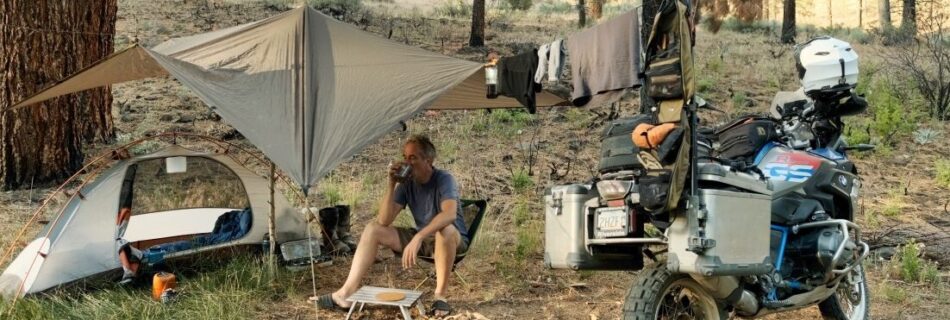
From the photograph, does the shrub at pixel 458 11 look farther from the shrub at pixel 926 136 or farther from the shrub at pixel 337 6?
the shrub at pixel 926 136

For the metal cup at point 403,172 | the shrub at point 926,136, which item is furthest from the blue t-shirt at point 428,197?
the shrub at point 926,136

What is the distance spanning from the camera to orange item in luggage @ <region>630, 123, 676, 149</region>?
364 cm

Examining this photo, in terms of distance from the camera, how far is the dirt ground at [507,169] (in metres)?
5.67

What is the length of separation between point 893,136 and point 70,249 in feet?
32.1

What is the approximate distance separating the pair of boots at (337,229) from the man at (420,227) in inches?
43.4

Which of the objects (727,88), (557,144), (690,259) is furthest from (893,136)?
(690,259)

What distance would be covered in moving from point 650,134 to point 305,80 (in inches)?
76.5

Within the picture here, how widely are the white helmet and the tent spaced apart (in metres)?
3.65

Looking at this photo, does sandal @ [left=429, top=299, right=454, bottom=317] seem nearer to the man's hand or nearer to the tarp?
the man's hand

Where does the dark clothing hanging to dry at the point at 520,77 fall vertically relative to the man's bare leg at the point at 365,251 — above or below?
above

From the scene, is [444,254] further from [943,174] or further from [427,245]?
[943,174]

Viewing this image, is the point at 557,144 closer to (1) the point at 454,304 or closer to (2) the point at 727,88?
(2) the point at 727,88

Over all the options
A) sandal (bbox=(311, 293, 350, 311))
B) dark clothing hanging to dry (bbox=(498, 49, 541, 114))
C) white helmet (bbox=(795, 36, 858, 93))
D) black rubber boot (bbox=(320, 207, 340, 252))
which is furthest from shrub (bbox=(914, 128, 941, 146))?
sandal (bbox=(311, 293, 350, 311))

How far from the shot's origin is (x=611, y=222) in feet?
12.8
